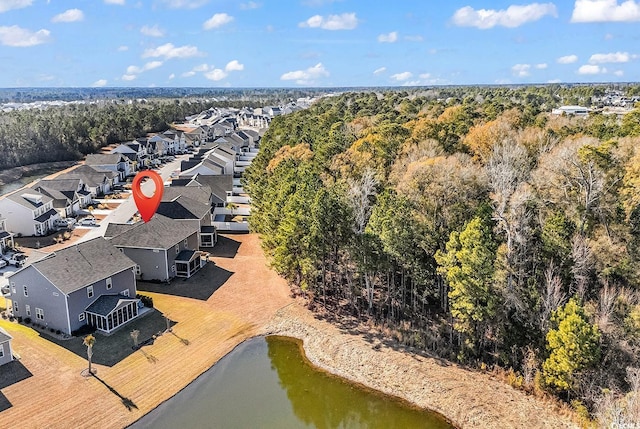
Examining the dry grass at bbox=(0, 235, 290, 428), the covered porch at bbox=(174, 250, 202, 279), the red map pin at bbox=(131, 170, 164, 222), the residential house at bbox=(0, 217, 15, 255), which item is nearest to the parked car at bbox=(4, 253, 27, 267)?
the residential house at bbox=(0, 217, 15, 255)

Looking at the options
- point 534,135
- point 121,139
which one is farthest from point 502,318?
point 121,139

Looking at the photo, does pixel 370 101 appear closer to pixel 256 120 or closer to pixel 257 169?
pixel 257 169

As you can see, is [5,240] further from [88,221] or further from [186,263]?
[186,263]

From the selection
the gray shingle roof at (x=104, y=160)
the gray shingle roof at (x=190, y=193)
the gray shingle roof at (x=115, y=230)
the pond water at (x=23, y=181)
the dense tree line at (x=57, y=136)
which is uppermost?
the dense tree line at (x=57, y=136)

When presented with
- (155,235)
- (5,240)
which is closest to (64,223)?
(5,240)

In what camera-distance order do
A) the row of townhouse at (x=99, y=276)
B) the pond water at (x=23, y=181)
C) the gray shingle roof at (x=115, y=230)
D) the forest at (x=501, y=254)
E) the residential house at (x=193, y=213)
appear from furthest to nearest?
1. the pond water at (x=23, y=181)
2. the residential house at (x=193, y=213)
3. the gray shingle roof at (x=115, y=230)
4. the row of townhouse at (x=99, y=276)
5. the forest at (x=501, y=254)

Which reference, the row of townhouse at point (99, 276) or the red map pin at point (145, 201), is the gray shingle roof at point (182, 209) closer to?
the red map pin at point (145, 201)

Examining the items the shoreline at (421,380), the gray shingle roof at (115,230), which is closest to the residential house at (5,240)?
the gray shingle roof at (115,230)

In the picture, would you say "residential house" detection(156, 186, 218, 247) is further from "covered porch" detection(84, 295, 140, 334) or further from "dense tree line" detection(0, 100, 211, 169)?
"dense tree line" detection(0, 100, 211, 169)
